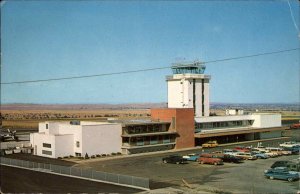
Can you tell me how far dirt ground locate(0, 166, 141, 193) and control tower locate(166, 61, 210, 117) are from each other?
31.3 metres

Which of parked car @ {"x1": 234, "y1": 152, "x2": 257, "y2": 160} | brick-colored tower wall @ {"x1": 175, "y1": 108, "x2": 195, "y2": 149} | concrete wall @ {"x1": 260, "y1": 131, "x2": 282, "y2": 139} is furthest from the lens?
concrete wall @ {"x1": 260, "y1": 131, "x2": 282, "y2": 139}

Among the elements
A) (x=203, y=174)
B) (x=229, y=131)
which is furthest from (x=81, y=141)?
(x=229, y=131)

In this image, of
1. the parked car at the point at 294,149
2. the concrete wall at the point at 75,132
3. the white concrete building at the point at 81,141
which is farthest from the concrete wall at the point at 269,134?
the concrete wall at the point at 75,132

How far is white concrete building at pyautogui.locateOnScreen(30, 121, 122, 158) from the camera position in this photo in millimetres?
44375

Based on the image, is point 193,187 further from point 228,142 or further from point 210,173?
point 228,142

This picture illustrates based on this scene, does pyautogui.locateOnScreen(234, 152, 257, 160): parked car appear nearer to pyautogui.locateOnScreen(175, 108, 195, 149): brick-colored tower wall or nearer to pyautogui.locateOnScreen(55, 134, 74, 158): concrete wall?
pyautogui.locateOnScreen(175, 108, 195, 149): brick-colored tower wall

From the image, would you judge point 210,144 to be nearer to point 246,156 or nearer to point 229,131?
point 229,131

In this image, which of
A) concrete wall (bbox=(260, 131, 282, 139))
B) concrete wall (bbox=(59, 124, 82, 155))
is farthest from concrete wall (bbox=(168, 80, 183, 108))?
concrete wall (bbox=(59, 124, 82, 155))

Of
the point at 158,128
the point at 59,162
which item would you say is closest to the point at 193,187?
the point at 59,162

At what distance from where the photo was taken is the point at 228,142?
6091cm

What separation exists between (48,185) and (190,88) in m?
35.5

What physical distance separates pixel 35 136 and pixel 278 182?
29966mm

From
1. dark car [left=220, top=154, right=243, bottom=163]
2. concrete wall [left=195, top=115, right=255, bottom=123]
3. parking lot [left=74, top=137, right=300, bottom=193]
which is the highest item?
concrete wall [left=195, top=115, right=255, bottom=123]

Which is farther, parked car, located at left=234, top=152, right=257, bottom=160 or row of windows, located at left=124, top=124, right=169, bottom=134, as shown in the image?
row of windows, located at left=124, top=124, right=169, bottom=134
